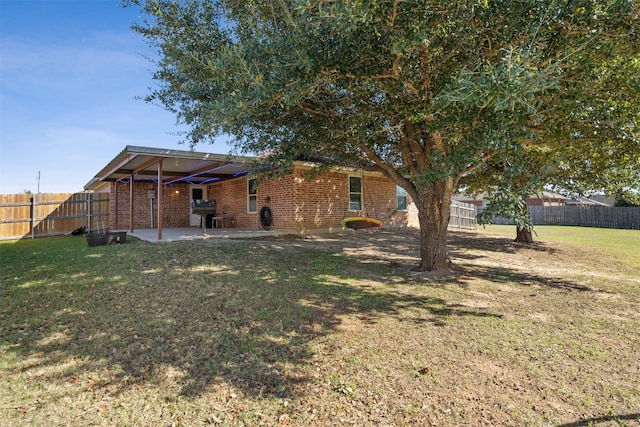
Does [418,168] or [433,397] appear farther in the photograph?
[418,168]

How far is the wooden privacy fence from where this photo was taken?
43.8 ft

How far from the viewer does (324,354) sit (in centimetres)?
336

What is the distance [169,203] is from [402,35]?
16090mm

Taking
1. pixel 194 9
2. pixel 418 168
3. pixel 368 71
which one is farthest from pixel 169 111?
pixel 418 168

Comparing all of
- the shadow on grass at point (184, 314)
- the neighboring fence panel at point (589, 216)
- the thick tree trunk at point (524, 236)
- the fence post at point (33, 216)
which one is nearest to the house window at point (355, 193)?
the thick tree trunk at point (524, 236)

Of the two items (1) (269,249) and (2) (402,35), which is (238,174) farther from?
(2) (402,35)

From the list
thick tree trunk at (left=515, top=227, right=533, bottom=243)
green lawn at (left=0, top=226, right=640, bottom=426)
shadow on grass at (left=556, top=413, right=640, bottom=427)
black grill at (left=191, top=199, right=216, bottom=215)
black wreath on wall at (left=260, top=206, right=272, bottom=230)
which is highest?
black grill at (left=191, top=199, right=216, bottom=215)

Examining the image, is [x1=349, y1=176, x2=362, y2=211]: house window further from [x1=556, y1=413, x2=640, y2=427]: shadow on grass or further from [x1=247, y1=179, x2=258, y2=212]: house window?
[x1=556, y1=413, x2=640, y2=427]: shadow on grass

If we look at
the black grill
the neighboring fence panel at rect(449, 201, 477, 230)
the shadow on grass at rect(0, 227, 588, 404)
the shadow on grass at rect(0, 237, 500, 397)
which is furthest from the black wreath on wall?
the neighboring fence panel at rect(449, 201, 477, 230)

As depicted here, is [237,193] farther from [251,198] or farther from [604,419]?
[604,419]

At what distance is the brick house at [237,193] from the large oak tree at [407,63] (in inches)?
168

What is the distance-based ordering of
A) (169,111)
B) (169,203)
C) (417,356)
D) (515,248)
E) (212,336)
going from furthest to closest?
1. (169,203)
2. (515,248)
3. (169,111)
4. (212,336)
5. (417,356)

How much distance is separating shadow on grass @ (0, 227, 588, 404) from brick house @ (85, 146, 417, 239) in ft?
13.2

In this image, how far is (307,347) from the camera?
11.5 feet
